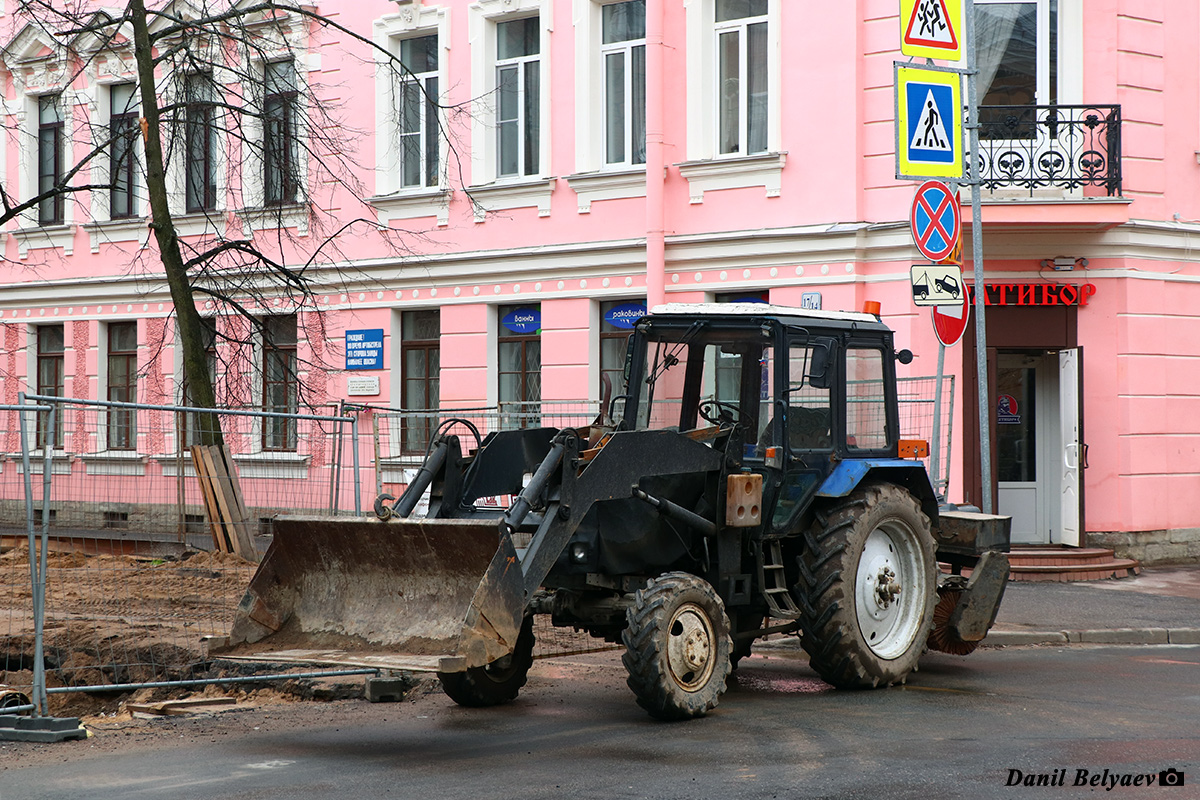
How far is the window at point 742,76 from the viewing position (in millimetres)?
17781

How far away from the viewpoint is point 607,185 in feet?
61.1

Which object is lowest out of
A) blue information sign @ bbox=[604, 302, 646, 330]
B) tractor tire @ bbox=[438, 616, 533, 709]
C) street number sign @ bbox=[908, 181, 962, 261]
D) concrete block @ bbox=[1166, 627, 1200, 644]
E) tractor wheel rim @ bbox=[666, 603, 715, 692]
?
concrete block @ bbox=[1166, 627, 1200, 644]

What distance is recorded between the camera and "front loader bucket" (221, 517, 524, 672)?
744 cm

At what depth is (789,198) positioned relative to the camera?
56.6ft

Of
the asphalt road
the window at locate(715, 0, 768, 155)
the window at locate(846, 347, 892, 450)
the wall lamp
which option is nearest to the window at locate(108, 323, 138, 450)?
the window at locate(715, 0, 768, 155)

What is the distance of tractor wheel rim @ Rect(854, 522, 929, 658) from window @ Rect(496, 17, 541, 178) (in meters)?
11.2

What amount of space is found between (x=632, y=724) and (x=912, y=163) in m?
6.90

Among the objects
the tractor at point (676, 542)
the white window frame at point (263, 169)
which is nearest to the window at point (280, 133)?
the white window frame at point (263, 169)

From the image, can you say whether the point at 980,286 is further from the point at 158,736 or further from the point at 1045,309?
the point at 158,736

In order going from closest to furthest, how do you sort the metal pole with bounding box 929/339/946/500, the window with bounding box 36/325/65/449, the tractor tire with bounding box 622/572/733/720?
the tractor tire with bounding box 622/572/733/720
the metal pole with bounding box 929/339/946/500
the window with bounding box 36/325/65/449

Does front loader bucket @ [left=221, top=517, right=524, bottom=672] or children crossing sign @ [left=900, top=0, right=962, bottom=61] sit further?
children crossing sign @ [left=900, top=0, right=962, bottom=61]

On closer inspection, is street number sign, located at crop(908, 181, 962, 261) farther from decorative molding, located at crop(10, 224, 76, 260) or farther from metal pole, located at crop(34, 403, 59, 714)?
decorative molding, located at crop(10, 224, 76, 260)

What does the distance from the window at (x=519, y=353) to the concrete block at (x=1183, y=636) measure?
960 centimetres

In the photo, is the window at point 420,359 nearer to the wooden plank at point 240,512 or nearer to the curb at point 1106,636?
the wooden plank at point 240,512
